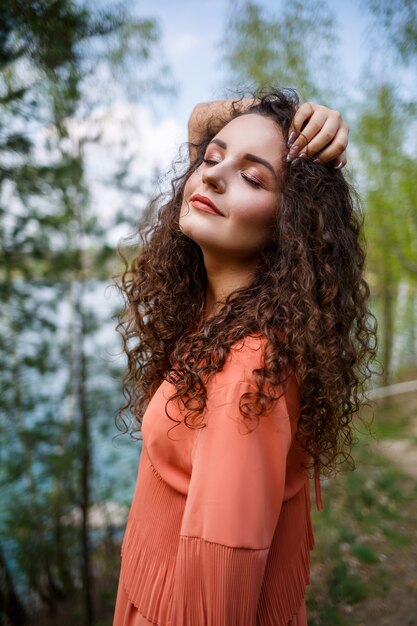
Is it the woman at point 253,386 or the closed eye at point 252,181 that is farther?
the closed eye at point 252,181

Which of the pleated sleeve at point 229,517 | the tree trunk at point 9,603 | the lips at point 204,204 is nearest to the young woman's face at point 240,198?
the lips at point 204,204

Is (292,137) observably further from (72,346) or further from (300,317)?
(72,346)

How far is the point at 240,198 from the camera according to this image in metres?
1.08

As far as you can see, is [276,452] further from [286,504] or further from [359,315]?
[359,315]

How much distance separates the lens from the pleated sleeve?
847mm

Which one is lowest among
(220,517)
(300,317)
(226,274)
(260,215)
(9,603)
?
(9,603)

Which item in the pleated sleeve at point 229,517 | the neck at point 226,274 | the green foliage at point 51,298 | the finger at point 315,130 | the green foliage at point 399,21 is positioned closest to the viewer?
the pleated sleeve at point 229,517

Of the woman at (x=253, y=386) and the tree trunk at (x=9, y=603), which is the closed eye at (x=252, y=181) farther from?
the tree trunk at (x=9, y=603)

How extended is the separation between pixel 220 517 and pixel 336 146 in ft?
2.61

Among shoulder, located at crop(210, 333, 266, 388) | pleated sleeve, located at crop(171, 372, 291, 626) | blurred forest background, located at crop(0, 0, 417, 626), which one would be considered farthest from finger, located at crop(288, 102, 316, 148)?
blurred forest background, located at crop(0, 0, 417, 626)

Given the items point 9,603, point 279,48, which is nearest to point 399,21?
point 279,48

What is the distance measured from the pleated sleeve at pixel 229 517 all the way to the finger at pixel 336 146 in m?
0.56

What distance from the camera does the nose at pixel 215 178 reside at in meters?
1.10

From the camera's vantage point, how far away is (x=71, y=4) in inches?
105
